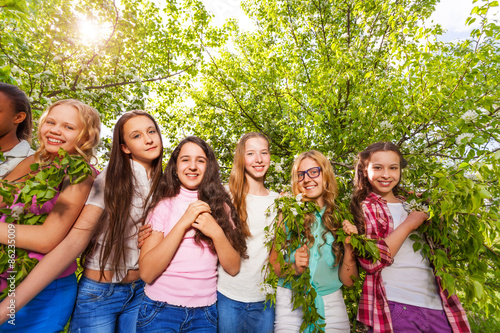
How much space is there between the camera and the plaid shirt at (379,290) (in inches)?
74.9

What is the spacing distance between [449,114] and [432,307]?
222cm

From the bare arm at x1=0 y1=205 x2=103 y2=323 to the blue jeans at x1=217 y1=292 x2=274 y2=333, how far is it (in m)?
1.14

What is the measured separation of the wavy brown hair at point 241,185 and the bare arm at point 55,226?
1.24 metres

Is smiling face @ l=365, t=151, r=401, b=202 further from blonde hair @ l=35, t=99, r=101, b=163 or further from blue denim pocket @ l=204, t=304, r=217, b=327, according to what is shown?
blonde hair @ l=35, t=99, r=101, b=163

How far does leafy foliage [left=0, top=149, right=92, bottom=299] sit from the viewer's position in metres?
1.09

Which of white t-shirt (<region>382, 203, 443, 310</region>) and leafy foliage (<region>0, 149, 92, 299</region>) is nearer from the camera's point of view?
leafy foliage (<region>0, 149, 92, 299</region>)

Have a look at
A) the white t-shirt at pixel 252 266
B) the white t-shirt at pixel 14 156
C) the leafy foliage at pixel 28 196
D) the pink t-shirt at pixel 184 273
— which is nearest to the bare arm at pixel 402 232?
the white t-shirt at pixel 252 266

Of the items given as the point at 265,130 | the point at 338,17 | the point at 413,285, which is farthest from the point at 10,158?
Answer: the point at 338,17

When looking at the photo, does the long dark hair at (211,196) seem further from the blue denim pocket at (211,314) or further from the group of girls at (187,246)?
the blue denim pocket at (211,314)

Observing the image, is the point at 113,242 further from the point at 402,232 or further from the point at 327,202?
the point at 402,232

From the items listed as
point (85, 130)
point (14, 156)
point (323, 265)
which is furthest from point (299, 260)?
point (14, 156)

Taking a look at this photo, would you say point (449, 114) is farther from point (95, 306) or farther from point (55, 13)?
point (55, 13)

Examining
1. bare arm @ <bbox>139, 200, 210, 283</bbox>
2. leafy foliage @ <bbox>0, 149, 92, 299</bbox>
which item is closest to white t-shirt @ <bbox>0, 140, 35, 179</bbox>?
leafy foliage @ <bbox>0, 149, 92, 299</bbox>

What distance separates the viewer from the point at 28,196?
3.58 feet
